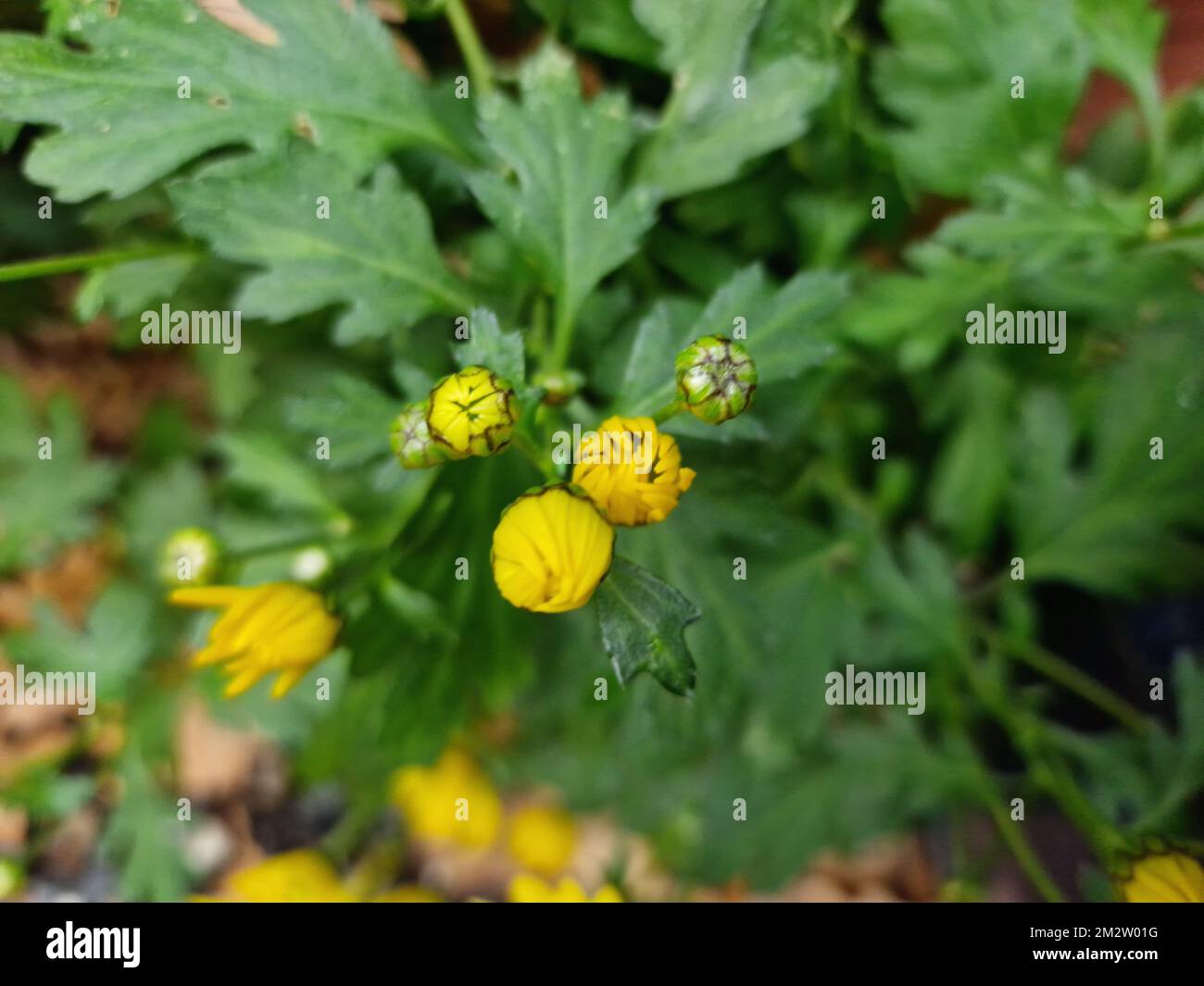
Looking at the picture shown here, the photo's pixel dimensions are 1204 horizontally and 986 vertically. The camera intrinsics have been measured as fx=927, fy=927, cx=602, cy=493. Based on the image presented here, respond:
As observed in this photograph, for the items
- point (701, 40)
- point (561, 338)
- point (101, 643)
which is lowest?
point (101, 643)

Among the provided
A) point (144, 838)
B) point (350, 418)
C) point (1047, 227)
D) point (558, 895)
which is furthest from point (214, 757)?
point (1047, 227)

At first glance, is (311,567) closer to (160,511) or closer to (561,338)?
(561,338)

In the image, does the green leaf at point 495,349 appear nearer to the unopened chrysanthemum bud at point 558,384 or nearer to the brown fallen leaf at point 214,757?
the unopened chrysanthemum bud at point 558,384

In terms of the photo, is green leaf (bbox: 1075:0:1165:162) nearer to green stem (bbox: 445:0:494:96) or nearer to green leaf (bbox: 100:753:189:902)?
green stem (bbox: 445:0:494:96)

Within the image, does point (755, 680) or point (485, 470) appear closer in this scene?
point (485, 470)

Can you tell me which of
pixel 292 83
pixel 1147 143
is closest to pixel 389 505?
pixel 292 83

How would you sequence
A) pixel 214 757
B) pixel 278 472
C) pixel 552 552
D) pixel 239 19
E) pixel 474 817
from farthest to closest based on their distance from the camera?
pixel 214 757 → pixel 474 817 → pixel 278 472 → pixel 239 19 → pixel 552 552
